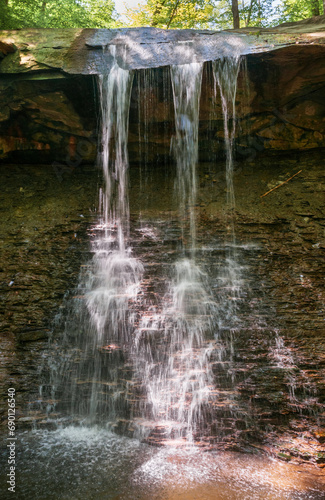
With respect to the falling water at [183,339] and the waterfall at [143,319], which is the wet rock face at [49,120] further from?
the falling water at [183,339]

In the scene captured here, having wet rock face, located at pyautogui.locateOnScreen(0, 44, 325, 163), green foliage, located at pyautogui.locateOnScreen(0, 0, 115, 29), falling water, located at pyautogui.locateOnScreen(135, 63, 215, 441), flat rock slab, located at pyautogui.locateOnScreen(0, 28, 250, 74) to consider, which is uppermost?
green foliage, located at pyautogui.locateOnScreen(0, 0, 115, 29)

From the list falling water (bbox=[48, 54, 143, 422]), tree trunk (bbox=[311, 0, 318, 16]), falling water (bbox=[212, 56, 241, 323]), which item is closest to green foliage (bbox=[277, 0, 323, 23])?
tree trunk (bbox=[311, 0, 318, 16])

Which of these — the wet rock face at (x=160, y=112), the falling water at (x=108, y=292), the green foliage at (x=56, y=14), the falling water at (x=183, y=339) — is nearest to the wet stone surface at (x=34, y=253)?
the falling water at (x=108, y=292)

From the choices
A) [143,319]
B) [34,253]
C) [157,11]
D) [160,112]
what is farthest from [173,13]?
[143,319]

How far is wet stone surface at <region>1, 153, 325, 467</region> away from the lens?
3344 millimetres

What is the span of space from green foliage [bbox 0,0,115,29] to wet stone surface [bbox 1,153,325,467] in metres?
2.93

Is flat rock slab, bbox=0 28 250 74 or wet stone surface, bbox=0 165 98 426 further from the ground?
flat rock slab, bbox=0 28 250 74

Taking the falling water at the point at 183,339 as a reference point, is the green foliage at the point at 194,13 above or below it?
above

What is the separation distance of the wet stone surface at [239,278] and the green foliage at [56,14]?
2930mm

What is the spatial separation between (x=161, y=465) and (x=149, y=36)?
5.74 meters

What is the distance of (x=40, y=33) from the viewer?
17.6ft

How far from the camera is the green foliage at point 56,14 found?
6.30 m

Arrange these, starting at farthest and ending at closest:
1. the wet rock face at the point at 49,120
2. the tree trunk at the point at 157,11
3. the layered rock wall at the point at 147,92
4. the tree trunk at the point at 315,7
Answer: the tree trunk at the point at 157,11 < the tree trunk at the point at 315,7 < the wet rock face at the point at 49,120 < the layered rock wall at the point at 147,92

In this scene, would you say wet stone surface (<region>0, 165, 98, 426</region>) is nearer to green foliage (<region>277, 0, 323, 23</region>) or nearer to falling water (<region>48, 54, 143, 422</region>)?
falling water (<region>48, 54, 143, 422</region>)
